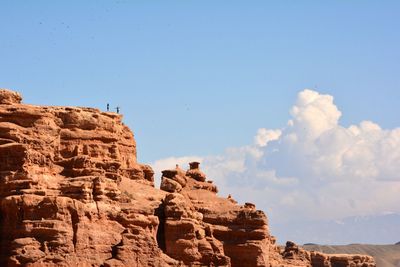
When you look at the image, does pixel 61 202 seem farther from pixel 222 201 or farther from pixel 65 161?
pixel 222 201

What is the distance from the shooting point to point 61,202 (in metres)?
76.9

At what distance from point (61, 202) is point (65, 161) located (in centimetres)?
872

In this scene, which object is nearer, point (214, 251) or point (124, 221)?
point (124, 221)

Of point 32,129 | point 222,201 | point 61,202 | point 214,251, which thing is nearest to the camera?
point 61,202

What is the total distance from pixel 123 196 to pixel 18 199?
491 inches

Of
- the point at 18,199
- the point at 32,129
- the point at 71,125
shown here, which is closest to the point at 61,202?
the point at 18,199

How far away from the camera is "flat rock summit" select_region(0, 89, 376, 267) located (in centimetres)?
7638

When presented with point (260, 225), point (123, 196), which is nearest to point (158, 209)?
point (123, 196)

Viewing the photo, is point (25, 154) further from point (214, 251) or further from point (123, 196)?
point (214, 251)

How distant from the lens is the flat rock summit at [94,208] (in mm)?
76375

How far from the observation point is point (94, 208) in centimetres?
8100

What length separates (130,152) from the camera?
99.2 meters

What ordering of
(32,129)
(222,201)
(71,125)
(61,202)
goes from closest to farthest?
(61,202)
(32,129)
(71,125)
(222,201)

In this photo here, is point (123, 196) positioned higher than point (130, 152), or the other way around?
point (130, 152)
